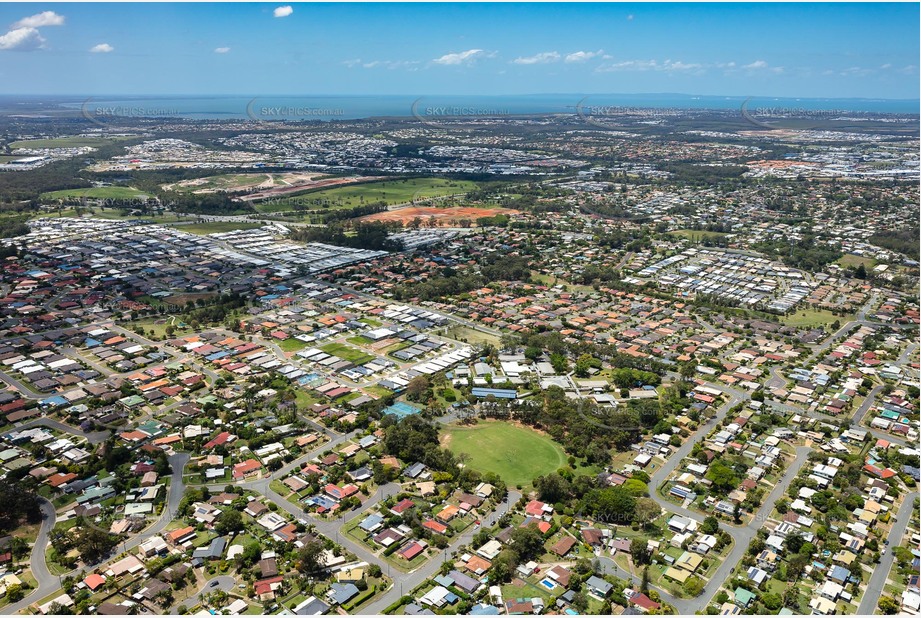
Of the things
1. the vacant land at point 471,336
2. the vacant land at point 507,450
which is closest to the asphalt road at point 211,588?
the vacant land at point 507,450

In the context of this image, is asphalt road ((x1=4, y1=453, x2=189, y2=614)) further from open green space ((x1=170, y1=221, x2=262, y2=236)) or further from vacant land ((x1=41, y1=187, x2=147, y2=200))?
vacant land ((x1=41, y1=187, x2=147, y2=200))

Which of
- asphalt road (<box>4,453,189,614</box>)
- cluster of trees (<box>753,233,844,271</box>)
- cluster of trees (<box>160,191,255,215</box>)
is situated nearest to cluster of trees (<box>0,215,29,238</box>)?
cluster of trees (<box>160,191,255,215</box>)

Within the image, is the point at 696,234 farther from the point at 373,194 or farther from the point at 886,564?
the point at 886,564

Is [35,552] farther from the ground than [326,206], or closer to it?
closer to it

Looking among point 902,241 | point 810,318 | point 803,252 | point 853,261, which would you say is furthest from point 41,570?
point 902,241

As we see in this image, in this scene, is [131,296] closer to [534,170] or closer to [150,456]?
[150,456]

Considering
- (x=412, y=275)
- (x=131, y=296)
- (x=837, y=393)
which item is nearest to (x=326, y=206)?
(x=412, y=275)

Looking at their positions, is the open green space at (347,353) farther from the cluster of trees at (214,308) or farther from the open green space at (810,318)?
the open green space at (810,318)

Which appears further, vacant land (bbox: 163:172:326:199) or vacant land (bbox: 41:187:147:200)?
vacant land (bbox: 163:172:326:199)
